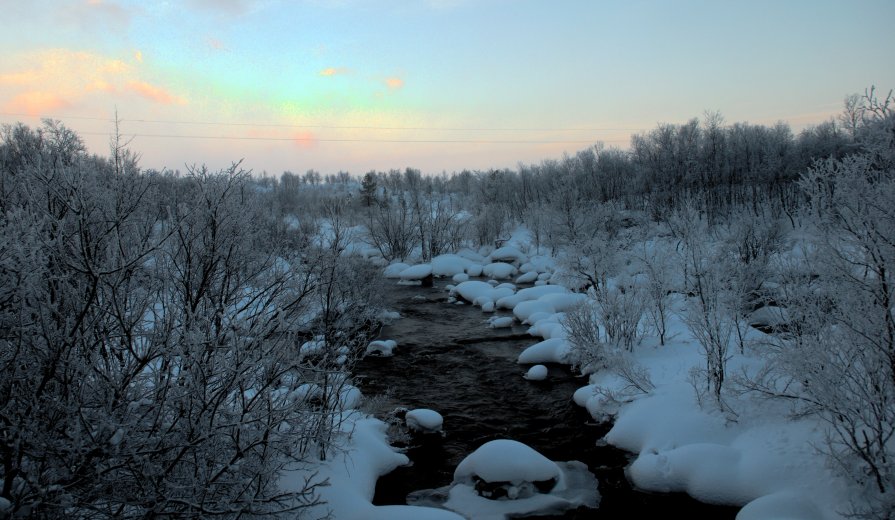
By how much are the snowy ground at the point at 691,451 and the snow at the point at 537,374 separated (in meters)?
0.62

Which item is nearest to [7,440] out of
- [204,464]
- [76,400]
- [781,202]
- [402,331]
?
[76,400]

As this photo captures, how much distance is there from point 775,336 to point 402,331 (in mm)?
12443

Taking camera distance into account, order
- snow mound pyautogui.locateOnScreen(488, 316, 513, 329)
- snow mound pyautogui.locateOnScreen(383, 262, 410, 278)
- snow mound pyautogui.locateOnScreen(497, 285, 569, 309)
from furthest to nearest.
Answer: snow mound pyautogui.locateOnScreen(383, 262, 410, 278)
snow mound pyautogui.locateOnScreen(497, 285, 569, 309)
snow mound pyautogui.locateOnScreen(488, 316, 513, 329)

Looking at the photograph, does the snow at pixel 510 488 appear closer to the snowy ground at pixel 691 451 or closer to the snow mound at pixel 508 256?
the snowy ground at pixel 691 451

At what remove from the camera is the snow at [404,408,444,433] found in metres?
11.2

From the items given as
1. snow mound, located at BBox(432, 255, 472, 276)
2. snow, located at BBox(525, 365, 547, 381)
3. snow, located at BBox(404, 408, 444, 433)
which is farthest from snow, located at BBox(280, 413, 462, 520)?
snow mound, located at BBox(432, 255, 472, 276)

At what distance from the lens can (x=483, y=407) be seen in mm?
12703

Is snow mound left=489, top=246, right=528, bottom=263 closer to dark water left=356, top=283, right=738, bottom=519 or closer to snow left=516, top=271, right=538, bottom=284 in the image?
snow left=516, top=271, right=538, bottom=284

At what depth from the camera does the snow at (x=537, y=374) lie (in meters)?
14.2

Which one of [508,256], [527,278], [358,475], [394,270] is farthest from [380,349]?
[508,256]

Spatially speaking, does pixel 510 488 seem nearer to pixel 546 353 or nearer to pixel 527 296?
pixel 546 353

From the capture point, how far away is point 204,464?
4.96 meters

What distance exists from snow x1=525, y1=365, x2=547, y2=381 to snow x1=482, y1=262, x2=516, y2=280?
18.0m

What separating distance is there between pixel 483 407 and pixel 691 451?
4.93 meters
